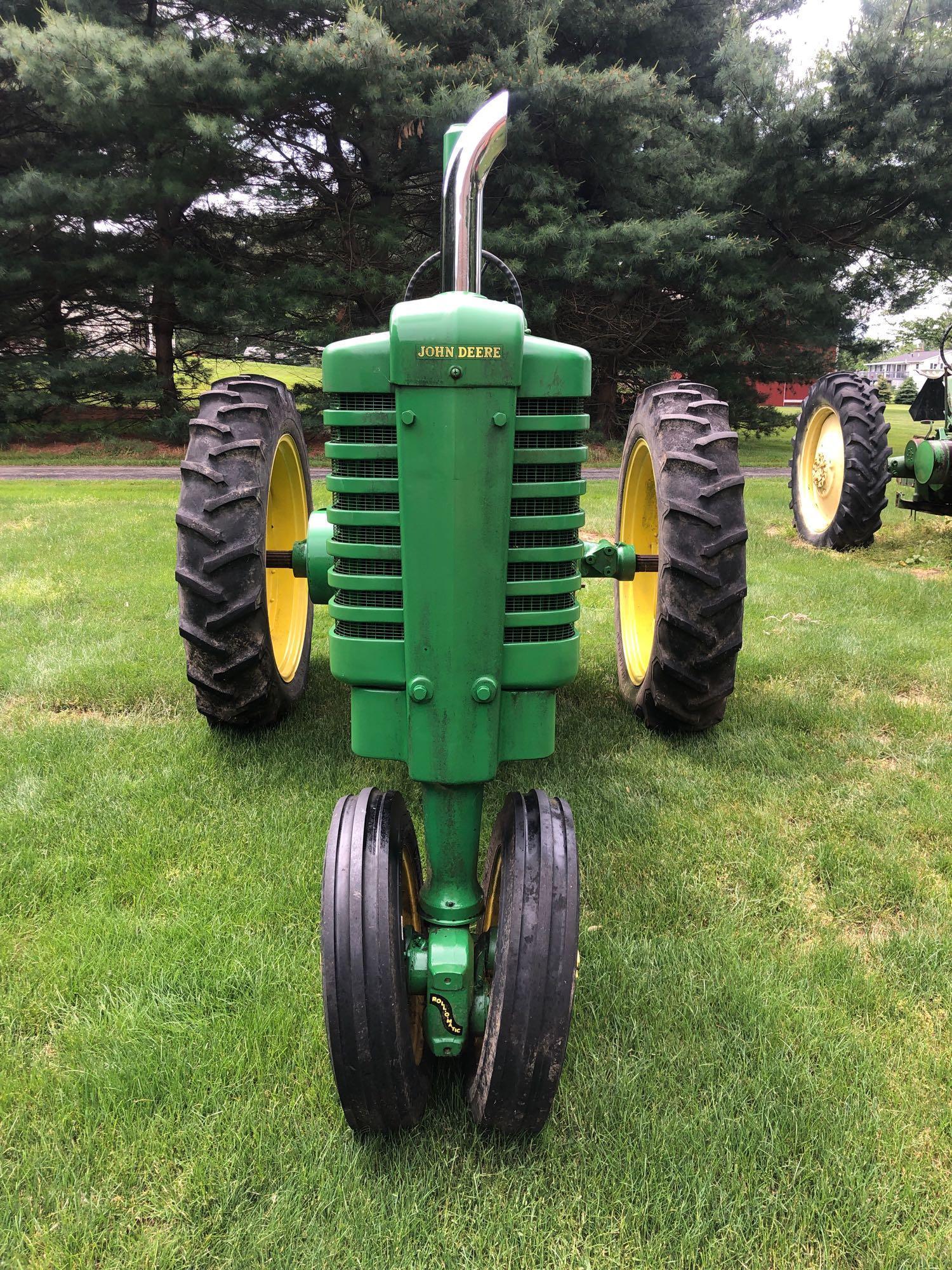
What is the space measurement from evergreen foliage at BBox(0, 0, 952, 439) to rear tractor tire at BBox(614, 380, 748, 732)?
1226 cm

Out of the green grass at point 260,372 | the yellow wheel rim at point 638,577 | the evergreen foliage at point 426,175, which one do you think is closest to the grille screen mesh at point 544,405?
the yellow wheel rim at point 638,577

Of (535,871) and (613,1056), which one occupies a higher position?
(535,871)

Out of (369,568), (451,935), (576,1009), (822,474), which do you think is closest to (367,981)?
(451,935)

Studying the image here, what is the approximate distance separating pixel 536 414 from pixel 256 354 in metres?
16.1

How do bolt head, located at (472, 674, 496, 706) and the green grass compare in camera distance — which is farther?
the green grass

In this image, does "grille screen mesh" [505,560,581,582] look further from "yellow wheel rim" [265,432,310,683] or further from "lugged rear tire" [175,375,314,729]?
"yellow wheel rim" [265,432,310,683]

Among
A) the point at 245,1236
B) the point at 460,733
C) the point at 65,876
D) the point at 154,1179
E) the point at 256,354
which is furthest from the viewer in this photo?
the point at 256,354

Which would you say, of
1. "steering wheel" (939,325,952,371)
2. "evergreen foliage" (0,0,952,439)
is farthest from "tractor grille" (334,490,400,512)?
"evergreen foliage" (0,0,952,439)

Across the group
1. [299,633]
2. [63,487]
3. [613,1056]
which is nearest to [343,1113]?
[613,1056]

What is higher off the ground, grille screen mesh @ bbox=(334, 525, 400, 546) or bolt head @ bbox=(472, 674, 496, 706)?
grille screen mesh @ bbox=(334, 525, 400, 546)

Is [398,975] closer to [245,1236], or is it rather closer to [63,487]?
[245,1236]

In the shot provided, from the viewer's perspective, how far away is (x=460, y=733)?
1.89 m

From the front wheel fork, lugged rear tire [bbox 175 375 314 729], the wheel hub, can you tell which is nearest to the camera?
the front wheel fork

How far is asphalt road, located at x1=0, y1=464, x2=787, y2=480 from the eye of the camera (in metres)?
13.0
